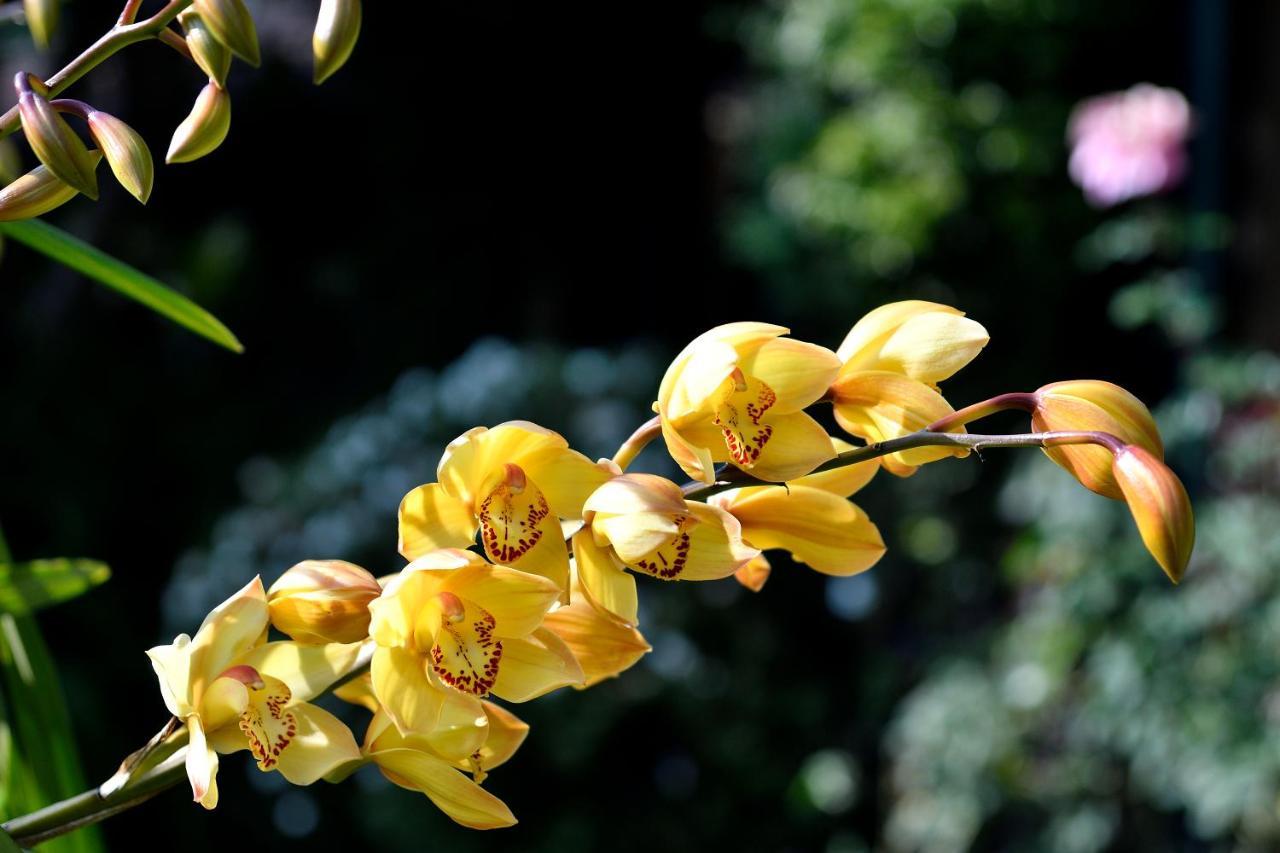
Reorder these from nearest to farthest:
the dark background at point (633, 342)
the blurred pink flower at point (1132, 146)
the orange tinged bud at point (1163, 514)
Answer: the orange tinged bud at point (1163, 514)
the blurred pink flower at point (1132, 146)
the dark background at point (633, 342)

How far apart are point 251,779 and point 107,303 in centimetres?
125

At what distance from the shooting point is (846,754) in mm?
2992

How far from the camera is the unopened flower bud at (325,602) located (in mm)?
404

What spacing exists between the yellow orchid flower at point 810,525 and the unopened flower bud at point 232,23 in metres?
0.20

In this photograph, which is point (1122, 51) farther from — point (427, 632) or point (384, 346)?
point (427, 632)

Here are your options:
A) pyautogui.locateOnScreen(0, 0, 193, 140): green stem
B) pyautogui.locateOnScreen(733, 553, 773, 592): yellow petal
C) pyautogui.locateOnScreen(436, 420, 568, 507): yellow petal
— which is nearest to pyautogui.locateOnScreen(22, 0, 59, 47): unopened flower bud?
pyautogui.locateOnScreen(0, 0, 193, 140): green stem

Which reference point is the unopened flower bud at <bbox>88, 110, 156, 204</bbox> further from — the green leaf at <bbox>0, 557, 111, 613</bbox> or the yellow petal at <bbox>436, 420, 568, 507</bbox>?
the green leaf at <bbox>0, 557, 111, 613</bbox>

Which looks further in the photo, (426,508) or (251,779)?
(251,779)

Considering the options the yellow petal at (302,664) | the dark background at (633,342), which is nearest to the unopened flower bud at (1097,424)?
the yellow petal at (302,664)

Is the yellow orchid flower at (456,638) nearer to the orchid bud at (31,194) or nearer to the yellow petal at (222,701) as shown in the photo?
the yellow petal at (222,701)

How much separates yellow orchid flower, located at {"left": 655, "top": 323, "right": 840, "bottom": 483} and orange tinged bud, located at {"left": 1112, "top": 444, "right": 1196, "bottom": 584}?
96 millimetres

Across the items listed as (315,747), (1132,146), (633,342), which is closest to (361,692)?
(315,747)

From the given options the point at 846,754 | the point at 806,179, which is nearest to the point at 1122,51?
the point at 806,179

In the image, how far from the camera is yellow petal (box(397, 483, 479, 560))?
430mm
